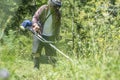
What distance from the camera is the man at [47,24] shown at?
8.73 meters

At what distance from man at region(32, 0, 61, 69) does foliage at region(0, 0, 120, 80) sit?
0.40 m

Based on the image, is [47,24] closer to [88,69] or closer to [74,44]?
[74,44]

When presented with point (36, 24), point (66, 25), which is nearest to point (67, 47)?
point (66, 25)

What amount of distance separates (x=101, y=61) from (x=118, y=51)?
32 cm

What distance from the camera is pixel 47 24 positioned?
8.95 m

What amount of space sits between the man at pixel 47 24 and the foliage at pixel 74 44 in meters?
0.40

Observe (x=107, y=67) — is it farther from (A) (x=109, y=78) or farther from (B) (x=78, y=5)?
(B) (x=78, y=5)

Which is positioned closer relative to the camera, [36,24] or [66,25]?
[36,24]

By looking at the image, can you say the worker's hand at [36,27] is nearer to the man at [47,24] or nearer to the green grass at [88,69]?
the man at [47,24]

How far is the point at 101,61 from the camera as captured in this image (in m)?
5.17

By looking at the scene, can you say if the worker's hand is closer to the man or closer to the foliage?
the man

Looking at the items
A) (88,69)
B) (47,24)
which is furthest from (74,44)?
(88,69)

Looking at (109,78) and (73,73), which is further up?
(109,78)

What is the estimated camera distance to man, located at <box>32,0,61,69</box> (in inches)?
344
